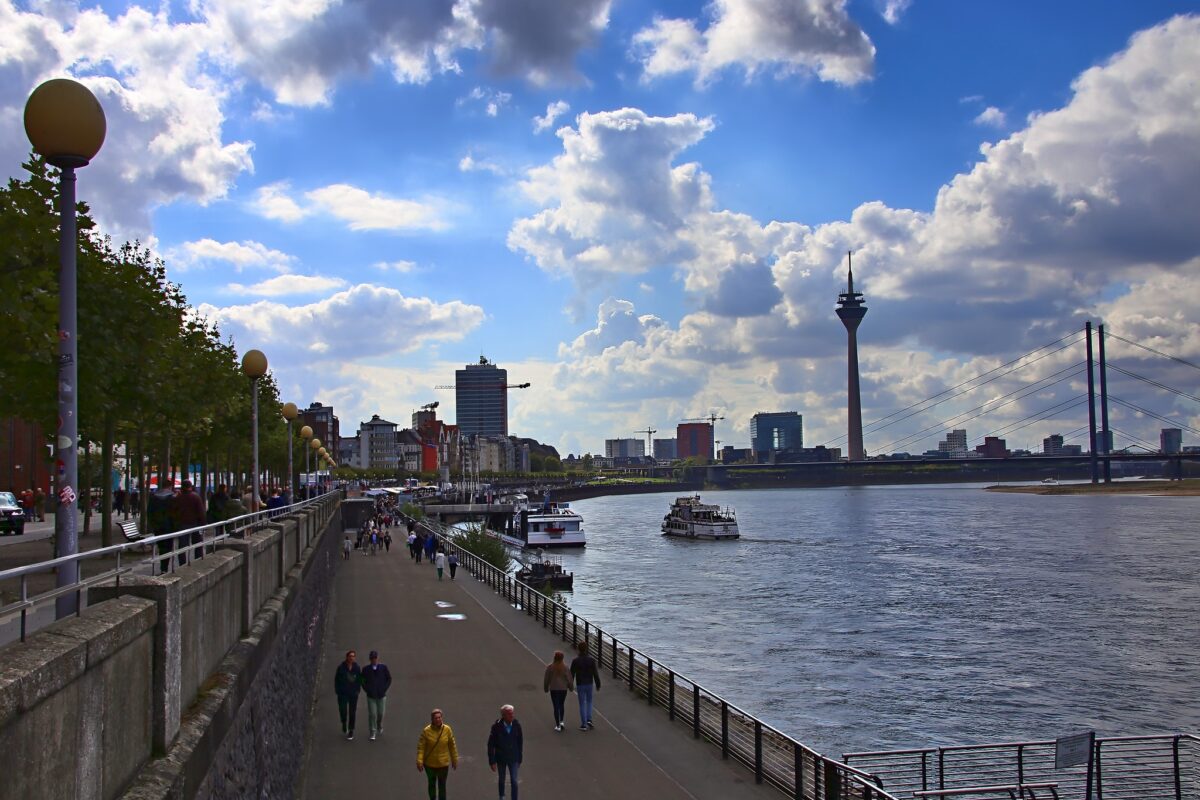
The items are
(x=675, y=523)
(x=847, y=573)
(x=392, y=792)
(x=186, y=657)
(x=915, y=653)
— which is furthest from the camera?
(x=675, y=523)

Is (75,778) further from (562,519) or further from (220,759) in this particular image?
(562,519)

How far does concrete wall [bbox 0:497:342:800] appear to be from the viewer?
15.5 feet

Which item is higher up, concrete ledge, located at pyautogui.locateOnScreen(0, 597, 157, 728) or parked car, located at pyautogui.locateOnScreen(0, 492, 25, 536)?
concrete ledge, located at pyautogui.locateOnScreen(0, 597, 157, 728)

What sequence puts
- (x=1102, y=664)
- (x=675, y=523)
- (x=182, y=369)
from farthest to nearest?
(x=675, y=523) → (x=1102, y=664) → (x=182, y=369)

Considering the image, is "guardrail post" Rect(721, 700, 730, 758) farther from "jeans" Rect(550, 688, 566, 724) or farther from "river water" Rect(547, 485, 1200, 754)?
"river water" Rect(547, 485, 1200, 754)

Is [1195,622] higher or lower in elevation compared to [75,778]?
lower

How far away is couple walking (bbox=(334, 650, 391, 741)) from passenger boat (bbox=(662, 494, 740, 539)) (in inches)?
3361

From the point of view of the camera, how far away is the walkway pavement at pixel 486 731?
55.0 ft

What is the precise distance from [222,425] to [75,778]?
44.5m

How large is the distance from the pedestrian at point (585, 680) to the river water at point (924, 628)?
951 centimetres

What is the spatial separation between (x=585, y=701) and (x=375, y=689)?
3.93m

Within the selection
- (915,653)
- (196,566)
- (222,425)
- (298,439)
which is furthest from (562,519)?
(196,566)

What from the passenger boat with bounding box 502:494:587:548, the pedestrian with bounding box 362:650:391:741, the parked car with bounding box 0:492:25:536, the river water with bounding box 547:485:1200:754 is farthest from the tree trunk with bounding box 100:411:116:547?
the passenger boat with bounding box 502:494:587:548

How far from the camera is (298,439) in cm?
7125
